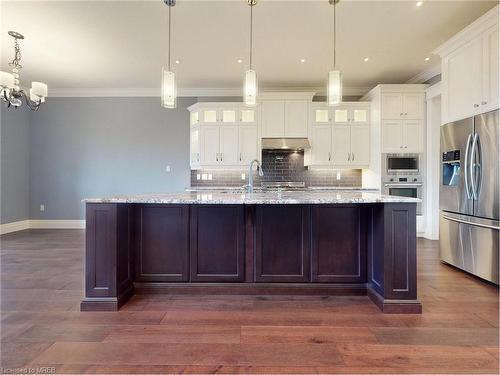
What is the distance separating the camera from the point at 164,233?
265cm

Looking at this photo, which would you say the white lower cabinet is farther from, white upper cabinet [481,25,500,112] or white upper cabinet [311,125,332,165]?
white upper cabinet [481,25,500,112]

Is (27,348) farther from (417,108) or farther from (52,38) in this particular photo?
(417,108)

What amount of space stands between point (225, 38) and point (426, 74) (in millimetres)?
3685

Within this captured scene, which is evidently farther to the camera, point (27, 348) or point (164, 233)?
point (164, 233)

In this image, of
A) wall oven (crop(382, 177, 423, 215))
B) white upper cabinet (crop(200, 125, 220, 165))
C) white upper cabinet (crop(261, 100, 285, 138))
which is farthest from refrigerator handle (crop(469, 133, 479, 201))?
white upper cabinet (crop(200, 125, 220, 165))

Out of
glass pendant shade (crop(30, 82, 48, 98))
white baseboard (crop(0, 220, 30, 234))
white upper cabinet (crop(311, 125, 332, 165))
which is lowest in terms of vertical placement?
white baseboard (crop(0, 220, 30, 234))

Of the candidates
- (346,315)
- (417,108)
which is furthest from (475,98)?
(346,315)

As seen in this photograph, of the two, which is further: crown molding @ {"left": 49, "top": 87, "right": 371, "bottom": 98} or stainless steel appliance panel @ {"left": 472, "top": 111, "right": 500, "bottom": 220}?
crown molding @ {"left": 49, "top": 87, "right": 371, "bottom": 98}

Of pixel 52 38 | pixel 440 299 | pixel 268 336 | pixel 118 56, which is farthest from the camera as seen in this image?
pixel 118 56

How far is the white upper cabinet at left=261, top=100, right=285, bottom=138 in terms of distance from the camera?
5605 mm

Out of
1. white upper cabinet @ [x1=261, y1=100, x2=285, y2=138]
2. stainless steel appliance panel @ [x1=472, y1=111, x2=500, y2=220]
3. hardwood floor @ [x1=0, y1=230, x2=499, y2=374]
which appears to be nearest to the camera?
hardwood floor @ [x1=0, y1=230, x2=499, y2=374]

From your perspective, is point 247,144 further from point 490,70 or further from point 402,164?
point 490,70

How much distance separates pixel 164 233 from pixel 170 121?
3982mm

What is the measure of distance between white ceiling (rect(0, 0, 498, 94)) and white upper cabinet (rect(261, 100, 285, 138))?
17.7 inches
